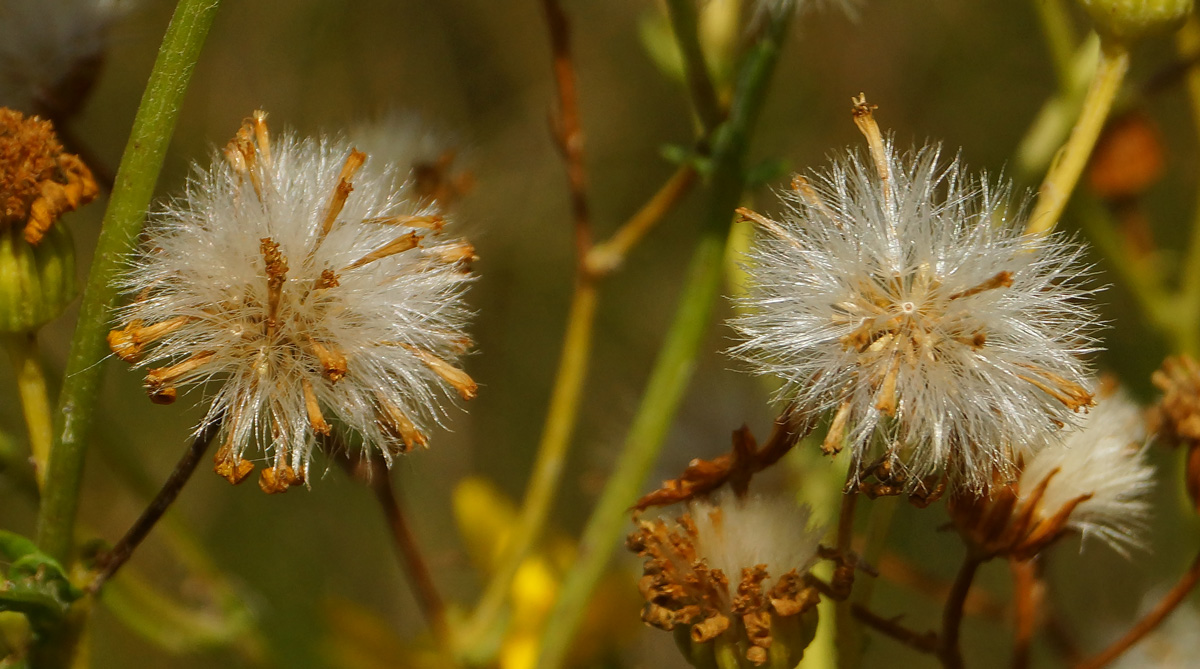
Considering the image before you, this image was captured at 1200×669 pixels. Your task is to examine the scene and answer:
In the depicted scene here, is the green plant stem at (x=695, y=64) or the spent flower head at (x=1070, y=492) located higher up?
the green plant stem at (x=695, y=64)

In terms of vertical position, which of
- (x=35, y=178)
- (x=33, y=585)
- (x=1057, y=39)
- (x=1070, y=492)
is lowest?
(x=33, y=585)

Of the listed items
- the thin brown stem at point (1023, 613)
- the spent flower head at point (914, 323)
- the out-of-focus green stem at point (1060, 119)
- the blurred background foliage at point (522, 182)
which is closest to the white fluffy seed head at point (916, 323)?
the spent flower head at point (914, 323)

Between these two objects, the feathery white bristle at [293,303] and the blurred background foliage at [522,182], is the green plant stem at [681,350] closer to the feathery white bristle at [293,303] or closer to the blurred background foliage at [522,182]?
the feathery white bristle at [293,303]

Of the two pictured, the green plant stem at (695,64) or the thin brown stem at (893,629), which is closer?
the thin brown stem at (893,629)

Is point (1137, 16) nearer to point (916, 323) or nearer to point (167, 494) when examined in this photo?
point (916, 323)

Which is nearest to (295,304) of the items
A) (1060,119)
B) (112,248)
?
(112,248)

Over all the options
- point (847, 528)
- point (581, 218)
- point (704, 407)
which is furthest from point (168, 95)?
point (704, 407)
